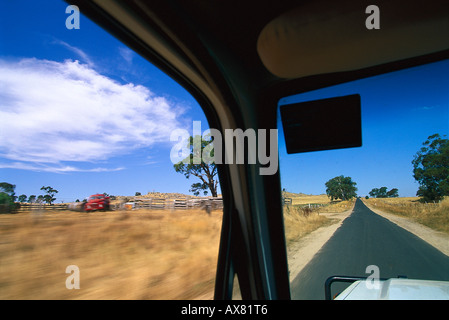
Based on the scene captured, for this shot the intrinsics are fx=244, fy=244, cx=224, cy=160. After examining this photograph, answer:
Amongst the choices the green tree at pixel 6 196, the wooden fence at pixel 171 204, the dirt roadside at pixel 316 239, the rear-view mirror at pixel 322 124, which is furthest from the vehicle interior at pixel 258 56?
the dirt roadside at pixel 316 239

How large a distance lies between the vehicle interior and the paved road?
890 mm

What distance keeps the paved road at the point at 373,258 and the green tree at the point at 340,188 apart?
2.96 ft

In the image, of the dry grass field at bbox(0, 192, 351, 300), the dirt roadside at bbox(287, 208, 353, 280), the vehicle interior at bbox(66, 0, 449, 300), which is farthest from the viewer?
the dirt roadside at bbox(287, 208, 353, 280)

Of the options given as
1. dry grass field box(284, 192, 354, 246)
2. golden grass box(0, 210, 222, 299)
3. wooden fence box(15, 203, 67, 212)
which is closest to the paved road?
dry grass field box(284, 192, 354, 246)

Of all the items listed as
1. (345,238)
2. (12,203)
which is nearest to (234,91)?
(12,203)

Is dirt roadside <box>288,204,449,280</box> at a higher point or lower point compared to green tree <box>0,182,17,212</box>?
lower

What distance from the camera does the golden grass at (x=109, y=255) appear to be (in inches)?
75.1

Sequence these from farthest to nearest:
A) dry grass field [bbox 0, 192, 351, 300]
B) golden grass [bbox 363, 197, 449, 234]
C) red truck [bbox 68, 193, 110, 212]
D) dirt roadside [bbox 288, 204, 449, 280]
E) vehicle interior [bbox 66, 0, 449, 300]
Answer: dirt roadside [bbox 288, 204, 449, 280] < red truck [bbox 68, 193, 110, 212] < golden grass [bbox 363, 197, 449, 234] < dry grass field [bbox 0, 192, 351, 300] < vehicle interior [bbox 66, 0, 449, 300]

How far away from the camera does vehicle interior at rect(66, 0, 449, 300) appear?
4.89ft

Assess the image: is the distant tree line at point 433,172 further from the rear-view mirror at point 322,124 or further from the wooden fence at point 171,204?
the wooden fence at point 171,204

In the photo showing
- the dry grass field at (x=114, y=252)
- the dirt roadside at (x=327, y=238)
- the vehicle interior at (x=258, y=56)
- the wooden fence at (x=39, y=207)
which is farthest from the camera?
the dirt roadside at (x=327, y=238)

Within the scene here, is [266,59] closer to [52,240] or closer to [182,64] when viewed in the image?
[182,64]

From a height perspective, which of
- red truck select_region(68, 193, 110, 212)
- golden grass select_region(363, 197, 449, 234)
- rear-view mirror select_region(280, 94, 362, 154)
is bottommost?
golden grass select_region(363, 197, 449, 234)

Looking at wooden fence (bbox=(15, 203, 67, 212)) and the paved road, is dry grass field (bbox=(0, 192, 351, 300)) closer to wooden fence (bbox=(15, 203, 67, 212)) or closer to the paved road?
wooden fence (bbox=(15, 203, 67, 212))
